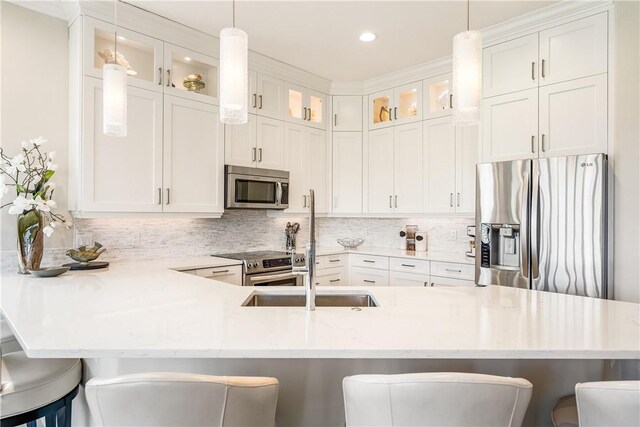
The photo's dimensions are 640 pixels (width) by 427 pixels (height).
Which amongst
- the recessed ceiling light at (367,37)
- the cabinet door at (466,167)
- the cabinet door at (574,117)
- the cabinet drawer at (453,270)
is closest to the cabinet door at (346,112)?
the recessed ceiling light at (367,37)

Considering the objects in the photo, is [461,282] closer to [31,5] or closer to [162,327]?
[162,327]

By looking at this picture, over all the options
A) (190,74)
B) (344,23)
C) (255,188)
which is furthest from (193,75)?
(344,23)

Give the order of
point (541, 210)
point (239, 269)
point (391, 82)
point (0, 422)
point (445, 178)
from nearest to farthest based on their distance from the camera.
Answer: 1. point (0, 422)
2. point (541, 210)
3. point (239, 269)
4. point (445, 178)
5. point (391, 82)

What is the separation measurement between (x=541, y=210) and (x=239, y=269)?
2.41 m

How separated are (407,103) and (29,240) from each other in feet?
11.8

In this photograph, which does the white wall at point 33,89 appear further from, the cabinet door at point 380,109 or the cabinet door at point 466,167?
the cabinet door at point 466,167

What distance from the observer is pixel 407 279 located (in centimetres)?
371

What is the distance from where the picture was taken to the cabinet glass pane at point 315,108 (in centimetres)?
428

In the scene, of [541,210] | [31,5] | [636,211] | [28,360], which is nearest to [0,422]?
[28,360]

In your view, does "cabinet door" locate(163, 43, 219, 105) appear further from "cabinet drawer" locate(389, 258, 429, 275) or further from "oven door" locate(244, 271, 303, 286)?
"cabinet drawer" locate(389, 258, 429, 275)

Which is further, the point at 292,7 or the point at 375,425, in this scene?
the point at 292,7

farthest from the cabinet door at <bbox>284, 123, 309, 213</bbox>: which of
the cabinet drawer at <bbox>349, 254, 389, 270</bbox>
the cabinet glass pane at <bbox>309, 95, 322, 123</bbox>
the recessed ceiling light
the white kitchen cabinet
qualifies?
the recessed ceiling light

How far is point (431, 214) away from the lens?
151 inches

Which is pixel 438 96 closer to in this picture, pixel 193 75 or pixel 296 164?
pixel 296 164
